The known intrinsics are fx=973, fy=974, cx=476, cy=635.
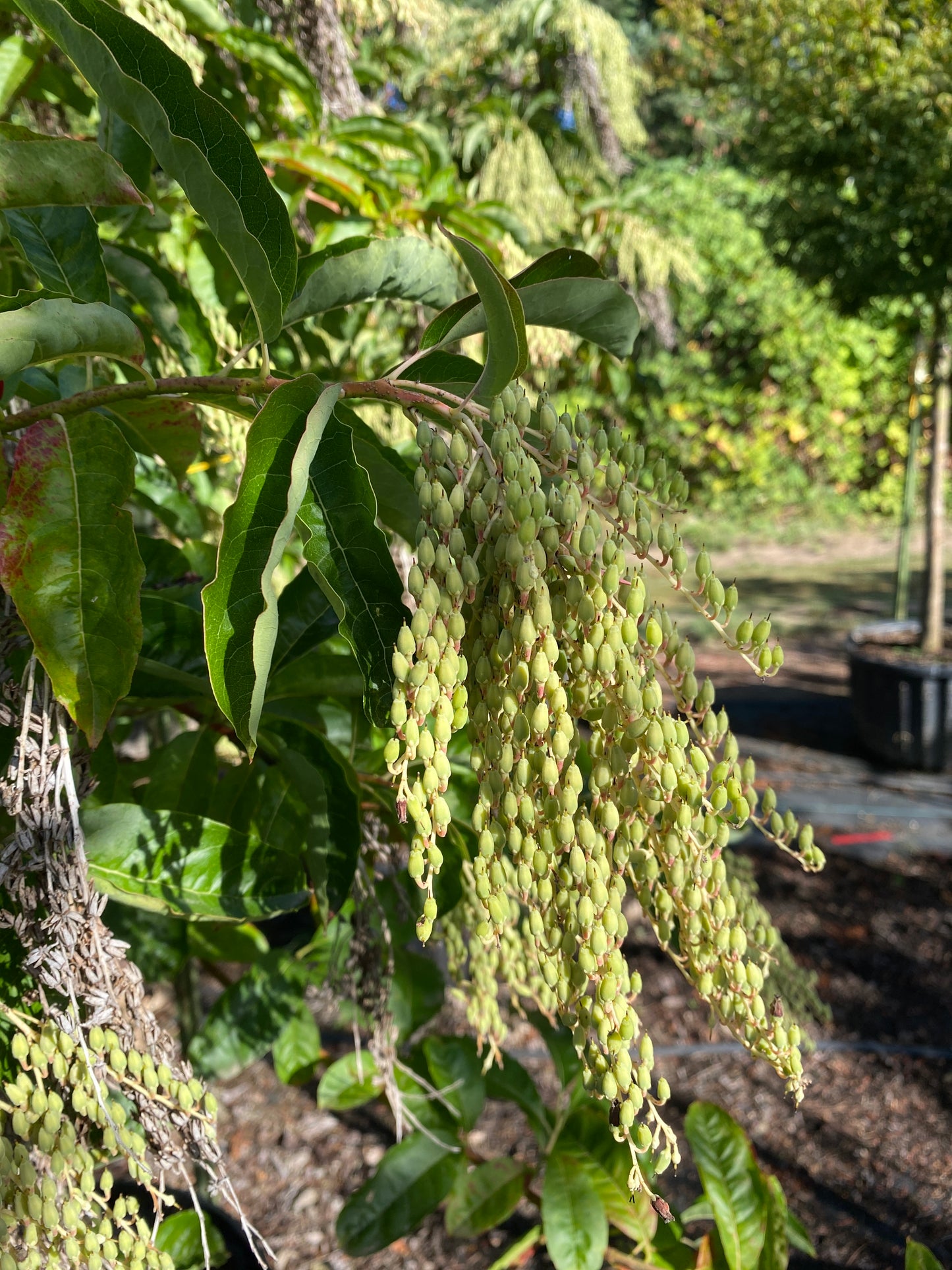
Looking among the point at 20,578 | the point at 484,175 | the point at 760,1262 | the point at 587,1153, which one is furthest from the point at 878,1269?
the point at 484,175

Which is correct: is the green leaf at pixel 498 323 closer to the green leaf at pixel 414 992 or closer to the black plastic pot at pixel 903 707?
the green leaf at pixel 414 992

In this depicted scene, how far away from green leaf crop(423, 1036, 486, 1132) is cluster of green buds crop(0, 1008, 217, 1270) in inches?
34.2

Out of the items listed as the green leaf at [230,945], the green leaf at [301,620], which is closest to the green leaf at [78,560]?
the green leaf at [301,620]

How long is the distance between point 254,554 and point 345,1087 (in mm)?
1310

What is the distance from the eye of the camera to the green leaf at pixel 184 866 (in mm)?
750

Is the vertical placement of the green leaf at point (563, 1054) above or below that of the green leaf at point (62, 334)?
below

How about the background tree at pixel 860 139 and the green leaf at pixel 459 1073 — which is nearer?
the green leaf at pixel 459 1073

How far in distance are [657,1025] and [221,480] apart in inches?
59.5

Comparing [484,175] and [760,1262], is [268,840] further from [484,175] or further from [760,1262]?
[484,175]

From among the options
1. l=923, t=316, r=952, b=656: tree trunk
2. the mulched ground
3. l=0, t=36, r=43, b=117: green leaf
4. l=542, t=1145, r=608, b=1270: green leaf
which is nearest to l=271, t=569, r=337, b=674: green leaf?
l=0, t=36, r=43, b=117: green leaf

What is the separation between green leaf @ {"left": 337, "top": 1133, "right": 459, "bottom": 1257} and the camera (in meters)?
1.32

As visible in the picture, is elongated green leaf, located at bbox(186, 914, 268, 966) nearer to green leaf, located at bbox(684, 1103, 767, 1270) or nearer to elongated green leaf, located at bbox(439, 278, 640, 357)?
green leaf, located at bbox(684, 1103, 767, 1270)

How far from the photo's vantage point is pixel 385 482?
0.75 m

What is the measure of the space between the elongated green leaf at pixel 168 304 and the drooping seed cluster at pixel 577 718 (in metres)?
0.56
